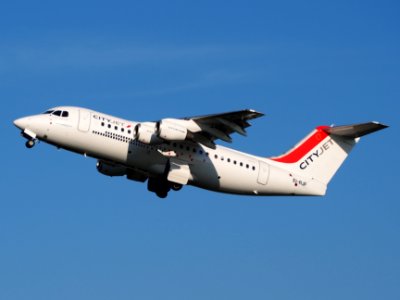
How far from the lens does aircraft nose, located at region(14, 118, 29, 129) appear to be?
118 ft

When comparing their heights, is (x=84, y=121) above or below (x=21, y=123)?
above

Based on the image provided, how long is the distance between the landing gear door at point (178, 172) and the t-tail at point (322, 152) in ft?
14.8

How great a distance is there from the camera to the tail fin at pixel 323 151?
3975 centimetres

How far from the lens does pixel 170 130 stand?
3559 centimetres

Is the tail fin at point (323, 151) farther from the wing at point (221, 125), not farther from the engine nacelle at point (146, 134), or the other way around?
the engine nacelle at point (146, 134)

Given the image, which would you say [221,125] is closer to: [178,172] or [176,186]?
[178,172]

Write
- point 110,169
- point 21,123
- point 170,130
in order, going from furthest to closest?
point 110,169 → point 21,123 → point 170,130

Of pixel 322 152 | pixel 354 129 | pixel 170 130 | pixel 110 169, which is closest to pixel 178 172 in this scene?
pixel 170 130

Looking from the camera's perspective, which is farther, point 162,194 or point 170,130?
point 162,194

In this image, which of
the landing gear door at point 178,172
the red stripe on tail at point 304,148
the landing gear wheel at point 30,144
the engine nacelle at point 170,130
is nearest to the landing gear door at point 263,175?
the red stripe on tail at point 304,148

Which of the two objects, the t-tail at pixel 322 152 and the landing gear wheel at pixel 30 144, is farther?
the t-tail at pixel 322 152

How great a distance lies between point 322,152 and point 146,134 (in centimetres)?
869

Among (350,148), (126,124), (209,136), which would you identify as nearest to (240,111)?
(209,136)

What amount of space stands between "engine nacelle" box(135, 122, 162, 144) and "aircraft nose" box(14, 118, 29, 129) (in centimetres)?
425
